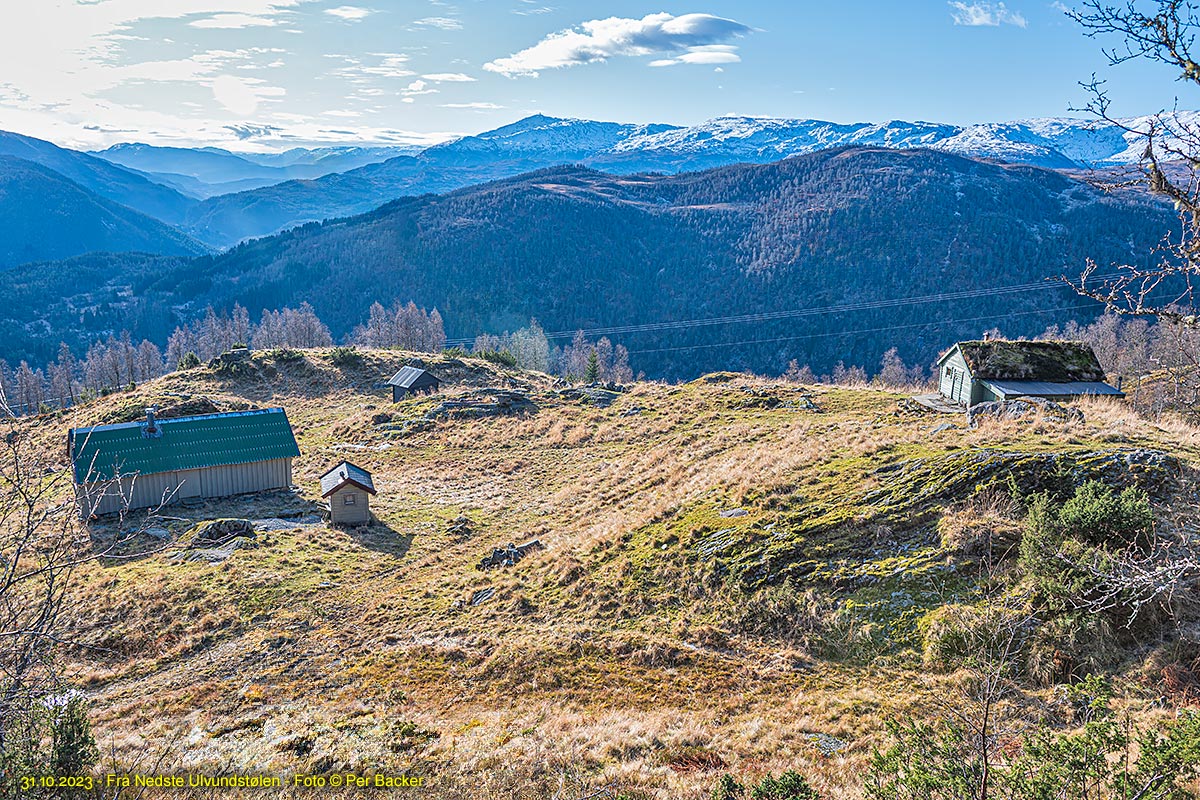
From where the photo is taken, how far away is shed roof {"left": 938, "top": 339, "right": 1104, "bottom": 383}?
110 ft

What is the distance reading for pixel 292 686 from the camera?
17266mm

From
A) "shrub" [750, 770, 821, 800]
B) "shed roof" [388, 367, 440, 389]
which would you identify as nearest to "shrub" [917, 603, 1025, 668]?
"shrub" [750, 770, 821, 800]

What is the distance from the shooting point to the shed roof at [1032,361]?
110 ft

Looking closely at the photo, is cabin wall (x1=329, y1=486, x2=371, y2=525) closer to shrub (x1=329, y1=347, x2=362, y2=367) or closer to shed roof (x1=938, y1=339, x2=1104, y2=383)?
shed roof (x1=938, y1=339, x2=1104, y2=383)

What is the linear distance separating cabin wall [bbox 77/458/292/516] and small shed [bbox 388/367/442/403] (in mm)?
24915

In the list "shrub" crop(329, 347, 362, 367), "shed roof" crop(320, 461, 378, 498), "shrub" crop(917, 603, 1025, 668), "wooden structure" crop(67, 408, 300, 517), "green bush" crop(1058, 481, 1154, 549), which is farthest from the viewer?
"shrub" crop(329, 347, 362, 367)

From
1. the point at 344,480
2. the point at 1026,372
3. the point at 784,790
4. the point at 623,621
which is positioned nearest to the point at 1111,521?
the point at 784,790

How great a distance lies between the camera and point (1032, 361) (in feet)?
111

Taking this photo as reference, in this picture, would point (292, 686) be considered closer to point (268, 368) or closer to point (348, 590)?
point (348, 590)

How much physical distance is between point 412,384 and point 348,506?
32.8m

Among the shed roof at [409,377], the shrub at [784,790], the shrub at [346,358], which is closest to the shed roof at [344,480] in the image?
the shrub at [784,790]

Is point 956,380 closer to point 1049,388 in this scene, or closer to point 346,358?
point 1049,388

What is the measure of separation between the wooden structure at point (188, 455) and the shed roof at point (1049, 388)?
128 feet

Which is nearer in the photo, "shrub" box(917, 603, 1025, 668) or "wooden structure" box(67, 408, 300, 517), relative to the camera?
"shrub" box(917, 603, 1025, 668)
